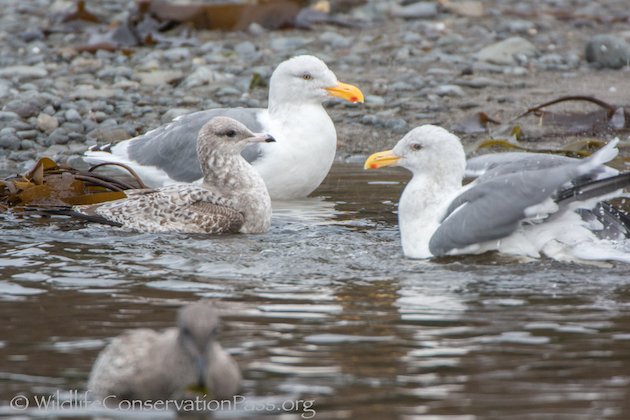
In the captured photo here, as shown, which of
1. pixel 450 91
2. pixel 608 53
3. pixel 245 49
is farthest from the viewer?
pixel 245 49

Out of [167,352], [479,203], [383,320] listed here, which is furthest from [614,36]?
A: [167,352]

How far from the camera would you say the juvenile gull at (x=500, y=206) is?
6664 millimetres

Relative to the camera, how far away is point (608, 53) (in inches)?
560

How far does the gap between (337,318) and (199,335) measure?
5.12 feet

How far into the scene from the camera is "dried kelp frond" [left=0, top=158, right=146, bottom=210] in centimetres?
870

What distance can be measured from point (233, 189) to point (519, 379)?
13.5 ft

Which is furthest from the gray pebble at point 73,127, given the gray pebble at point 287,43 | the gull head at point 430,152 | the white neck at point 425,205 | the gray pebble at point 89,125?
the white neck at point 425,205

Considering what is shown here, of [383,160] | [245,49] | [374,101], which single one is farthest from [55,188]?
[245,49]

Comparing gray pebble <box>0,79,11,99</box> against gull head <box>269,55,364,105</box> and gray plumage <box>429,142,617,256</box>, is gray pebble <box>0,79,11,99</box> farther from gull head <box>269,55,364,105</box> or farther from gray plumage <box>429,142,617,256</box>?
gray plumage <box>429,142,617,256</box>

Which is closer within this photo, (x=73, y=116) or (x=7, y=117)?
(x=7, y=117)

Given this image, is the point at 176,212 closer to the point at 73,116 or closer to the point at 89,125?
the point at 89,125

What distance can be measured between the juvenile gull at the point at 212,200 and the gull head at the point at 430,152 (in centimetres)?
122

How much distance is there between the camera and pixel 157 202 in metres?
8.30

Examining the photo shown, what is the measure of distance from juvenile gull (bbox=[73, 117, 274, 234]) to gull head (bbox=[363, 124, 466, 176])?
1.22 m
